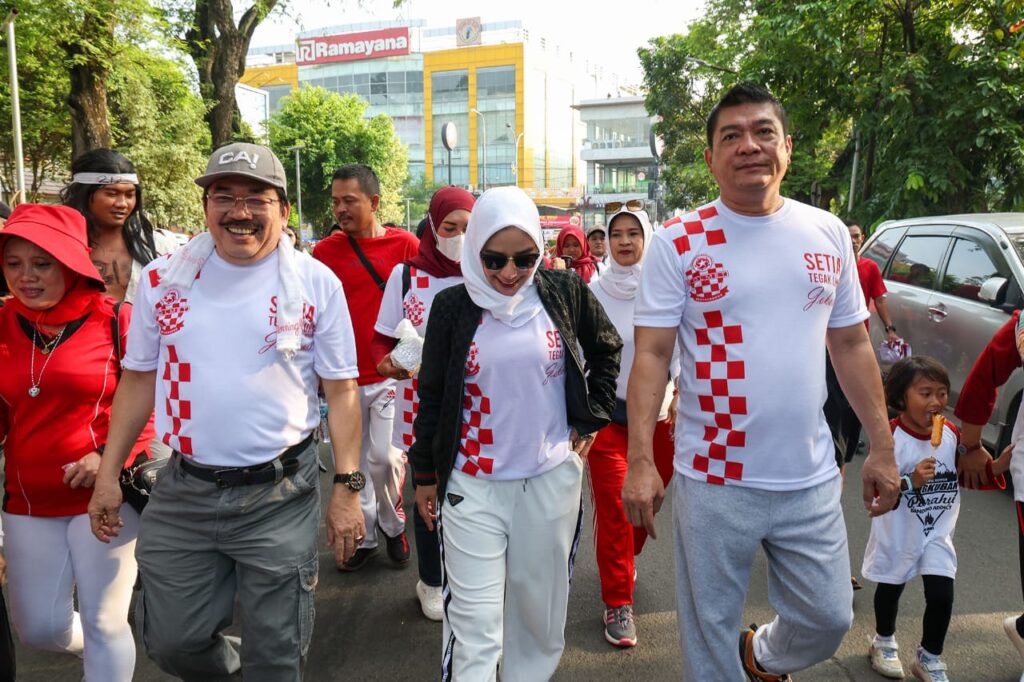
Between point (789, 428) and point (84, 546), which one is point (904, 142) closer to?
point (789, 428)

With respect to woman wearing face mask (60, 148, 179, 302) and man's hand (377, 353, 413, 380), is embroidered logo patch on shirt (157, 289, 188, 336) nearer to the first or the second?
man's hand (377, 353, 413, 380)

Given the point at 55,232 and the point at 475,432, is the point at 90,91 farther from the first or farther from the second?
the point at 475,432

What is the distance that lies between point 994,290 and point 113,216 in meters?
5.48

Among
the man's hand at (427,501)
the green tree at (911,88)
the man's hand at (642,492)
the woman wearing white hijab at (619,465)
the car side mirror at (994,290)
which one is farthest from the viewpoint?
the green tree at (911,88)

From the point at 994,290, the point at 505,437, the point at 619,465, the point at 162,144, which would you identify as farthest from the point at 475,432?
the point at 162,144

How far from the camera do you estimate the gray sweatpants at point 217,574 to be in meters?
2.48

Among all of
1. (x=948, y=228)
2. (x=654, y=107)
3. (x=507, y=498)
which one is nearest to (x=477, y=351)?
(x=507, y=498)

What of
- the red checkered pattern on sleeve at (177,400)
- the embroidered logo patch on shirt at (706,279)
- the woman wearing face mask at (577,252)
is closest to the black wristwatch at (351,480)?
the red checkered pattern on sleeve at (177,400)

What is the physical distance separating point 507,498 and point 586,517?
2749 millimetres

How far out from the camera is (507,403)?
2738mm

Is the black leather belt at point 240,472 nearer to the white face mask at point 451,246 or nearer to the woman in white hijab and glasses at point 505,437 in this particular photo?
the woman in white hijab and glasses at point 505,437

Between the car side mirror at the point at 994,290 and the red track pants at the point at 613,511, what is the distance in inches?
119

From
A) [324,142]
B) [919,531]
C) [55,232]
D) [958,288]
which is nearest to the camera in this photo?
[55,232]

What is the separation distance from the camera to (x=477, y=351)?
9.00 ft
